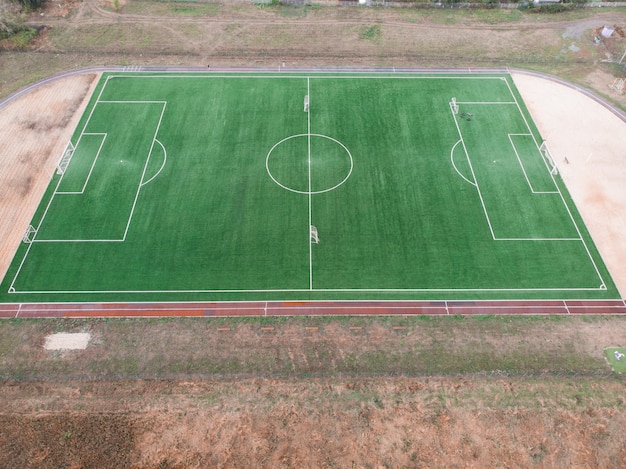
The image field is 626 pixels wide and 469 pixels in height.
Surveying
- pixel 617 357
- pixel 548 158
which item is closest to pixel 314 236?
pixel 617 357

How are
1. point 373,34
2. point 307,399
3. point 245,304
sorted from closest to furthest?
point 307,399, point 245,304, point 373,34

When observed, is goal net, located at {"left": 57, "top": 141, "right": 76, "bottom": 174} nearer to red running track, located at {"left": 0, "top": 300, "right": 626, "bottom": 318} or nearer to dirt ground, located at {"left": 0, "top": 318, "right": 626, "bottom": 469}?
red running track, located at {"left": 0, "top": 300, "right": 626, "bottom": 318}

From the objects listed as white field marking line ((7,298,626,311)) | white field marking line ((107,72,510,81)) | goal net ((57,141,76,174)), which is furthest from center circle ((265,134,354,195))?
goal net ((57,141,76,174))

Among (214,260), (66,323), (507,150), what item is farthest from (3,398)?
(507,150)

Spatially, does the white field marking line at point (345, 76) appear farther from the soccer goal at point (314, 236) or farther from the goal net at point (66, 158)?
the soccer goal at point (314, 236)

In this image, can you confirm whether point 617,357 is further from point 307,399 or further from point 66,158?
point 66,158

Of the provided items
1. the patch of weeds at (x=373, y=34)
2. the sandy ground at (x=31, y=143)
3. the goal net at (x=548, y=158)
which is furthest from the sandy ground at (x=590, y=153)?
the sandy ground at (x=31, y=143)

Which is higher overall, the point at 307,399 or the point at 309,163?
the point at 309,163
